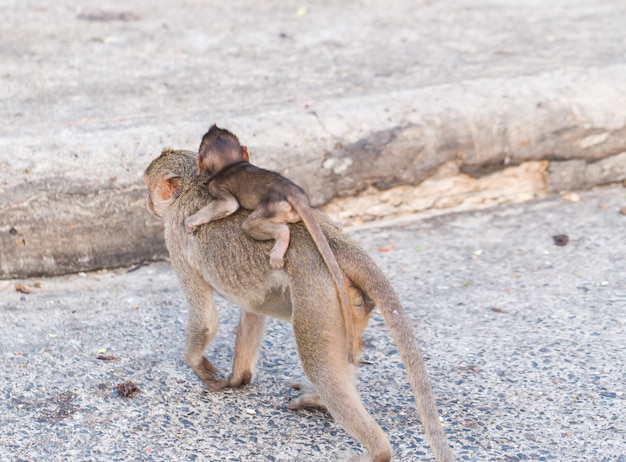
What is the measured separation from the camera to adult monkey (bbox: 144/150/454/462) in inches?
127

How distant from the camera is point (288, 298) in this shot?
347 cm

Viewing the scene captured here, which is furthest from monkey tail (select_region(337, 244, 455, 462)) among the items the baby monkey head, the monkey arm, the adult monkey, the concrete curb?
the concrete curb

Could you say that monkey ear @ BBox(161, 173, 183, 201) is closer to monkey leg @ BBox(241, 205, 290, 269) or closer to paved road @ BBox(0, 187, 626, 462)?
monkey leg @ BBox(241, 205, 290, 269)

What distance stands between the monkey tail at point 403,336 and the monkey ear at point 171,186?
0.90 m

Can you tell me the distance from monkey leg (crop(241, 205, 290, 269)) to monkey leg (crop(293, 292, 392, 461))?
16cm

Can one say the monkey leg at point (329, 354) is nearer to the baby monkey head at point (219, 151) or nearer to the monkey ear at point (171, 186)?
the baby monkey head at point (219, 151)

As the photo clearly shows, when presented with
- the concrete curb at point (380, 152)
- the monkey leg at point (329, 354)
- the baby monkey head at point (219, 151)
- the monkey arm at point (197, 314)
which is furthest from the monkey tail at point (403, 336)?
the concrete curb at point (380, 152)

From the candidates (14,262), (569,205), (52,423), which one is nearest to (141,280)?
(14,262)

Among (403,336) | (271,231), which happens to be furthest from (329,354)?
(271,231)

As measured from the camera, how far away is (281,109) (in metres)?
5.67

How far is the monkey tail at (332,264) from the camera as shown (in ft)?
10.6

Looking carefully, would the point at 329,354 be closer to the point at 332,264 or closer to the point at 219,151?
the point at 332,264

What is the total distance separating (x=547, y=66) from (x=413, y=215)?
1595mm

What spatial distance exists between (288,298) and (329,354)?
30cm
